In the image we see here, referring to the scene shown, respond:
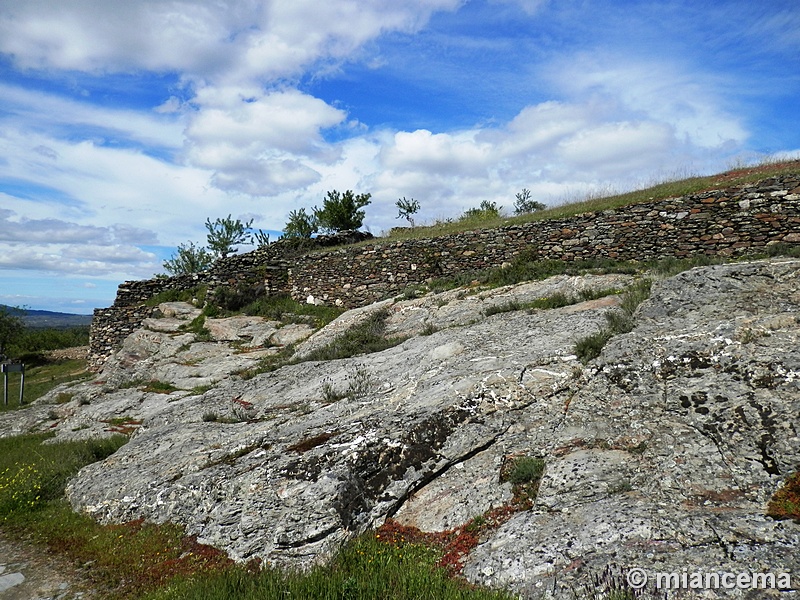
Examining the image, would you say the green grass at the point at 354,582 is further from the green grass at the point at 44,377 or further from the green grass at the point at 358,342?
the green grass at the point at 44,377

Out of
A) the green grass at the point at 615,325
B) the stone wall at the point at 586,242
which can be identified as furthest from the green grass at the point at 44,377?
the green grass at the point at 615,325

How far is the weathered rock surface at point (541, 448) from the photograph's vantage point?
4.34m

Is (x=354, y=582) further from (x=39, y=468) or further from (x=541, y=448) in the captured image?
(x=39, y=468)

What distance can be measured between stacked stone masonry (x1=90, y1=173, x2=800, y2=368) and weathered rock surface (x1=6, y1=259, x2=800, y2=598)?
649 cm

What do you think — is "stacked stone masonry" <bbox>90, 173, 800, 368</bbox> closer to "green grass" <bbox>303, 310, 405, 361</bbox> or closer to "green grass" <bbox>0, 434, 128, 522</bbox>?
"green grass" <bbox>303, 310, 405, 361</bbox>

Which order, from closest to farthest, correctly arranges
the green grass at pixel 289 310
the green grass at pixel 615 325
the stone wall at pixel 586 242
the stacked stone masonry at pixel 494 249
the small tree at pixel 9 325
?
the green grass at pixel 615 325 < the stone wall at pixel 586 242 < the stacked stone masonry at pixel 494 249 < the green grass at pixel 289 310 < the small tree at pixel 9 325

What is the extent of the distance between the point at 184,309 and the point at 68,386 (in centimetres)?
528

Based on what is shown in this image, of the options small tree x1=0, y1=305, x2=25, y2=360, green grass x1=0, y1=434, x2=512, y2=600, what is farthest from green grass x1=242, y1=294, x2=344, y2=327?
small tree x1=0, y1=305, x2=25, y2=360

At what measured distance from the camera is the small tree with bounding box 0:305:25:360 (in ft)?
130

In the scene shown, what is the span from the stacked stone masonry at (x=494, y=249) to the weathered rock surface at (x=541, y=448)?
6.49 metres

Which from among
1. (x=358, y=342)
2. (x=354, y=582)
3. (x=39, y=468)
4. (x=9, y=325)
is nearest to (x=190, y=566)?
(x=354, y=582)

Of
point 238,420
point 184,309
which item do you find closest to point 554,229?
point 238,420

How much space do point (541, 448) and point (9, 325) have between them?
50.4 m

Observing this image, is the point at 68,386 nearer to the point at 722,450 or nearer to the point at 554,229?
the point at 554,229
